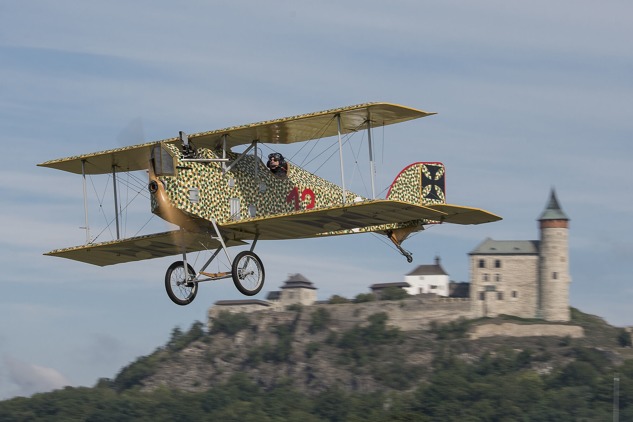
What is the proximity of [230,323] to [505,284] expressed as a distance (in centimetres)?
4086

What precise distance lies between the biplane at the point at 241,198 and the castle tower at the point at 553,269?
156 m

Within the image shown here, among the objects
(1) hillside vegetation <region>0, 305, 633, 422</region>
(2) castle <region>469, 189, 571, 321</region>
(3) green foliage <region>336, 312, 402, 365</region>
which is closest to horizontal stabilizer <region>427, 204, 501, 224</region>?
(1) hillside vegetation <region>0, 305, 633, 422</region>

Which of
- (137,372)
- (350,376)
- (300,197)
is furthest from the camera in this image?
(137,372)

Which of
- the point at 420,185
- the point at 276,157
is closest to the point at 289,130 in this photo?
the point at 276,157

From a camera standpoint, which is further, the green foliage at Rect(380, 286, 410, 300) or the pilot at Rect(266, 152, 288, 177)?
the green foliage at Rect(380, 286, 410, 300)

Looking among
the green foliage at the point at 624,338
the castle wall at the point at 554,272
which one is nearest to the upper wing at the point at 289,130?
the green foliage at the point at 624,338

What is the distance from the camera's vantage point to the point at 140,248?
91.8ft

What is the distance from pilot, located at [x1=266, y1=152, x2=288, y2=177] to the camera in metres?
27.0

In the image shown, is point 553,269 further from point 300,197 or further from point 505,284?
point 300,197

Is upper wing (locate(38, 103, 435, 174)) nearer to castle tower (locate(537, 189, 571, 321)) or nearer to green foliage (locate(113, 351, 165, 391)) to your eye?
castle tower (locate(537, 189, 571, 321))

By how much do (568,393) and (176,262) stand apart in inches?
5295

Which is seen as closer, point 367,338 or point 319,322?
point 367,338

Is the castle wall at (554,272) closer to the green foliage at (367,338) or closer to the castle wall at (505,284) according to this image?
the castle wall at (505,284)

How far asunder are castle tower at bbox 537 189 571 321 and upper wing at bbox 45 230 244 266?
155144mm
